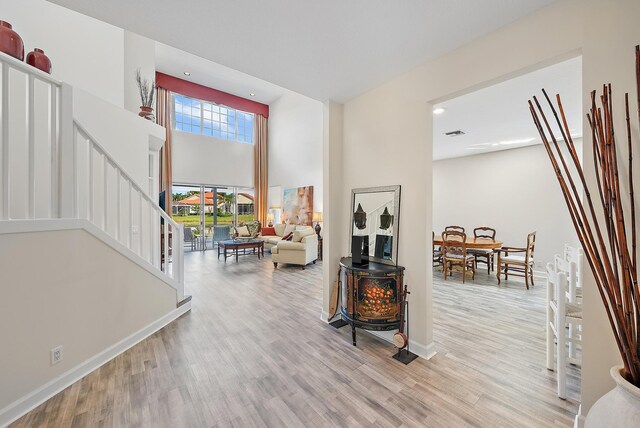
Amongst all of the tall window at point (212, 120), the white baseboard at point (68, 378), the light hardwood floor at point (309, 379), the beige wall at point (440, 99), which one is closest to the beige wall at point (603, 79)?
the beige wall at point (440, 99)

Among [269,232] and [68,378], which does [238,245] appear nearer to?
[269,232]

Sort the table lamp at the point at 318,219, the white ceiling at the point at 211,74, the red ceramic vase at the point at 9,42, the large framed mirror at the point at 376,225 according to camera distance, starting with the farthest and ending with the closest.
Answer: the table lamp at the point at 318,219
the white ceiling at the point at 211,74
the large framed mirror at the point at 376,225
the red ceramic vase at the point at 9,42

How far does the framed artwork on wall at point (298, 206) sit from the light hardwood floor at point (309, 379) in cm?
481

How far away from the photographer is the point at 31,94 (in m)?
1.79

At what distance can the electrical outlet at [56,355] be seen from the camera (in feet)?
6.12

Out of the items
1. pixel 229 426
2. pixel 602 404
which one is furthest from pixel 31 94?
pixel 602 404

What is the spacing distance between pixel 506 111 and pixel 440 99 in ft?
6.73

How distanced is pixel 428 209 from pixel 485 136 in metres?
3.57

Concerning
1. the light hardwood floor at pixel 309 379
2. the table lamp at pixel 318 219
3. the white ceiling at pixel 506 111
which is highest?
the white ceiling at pixel 506 111

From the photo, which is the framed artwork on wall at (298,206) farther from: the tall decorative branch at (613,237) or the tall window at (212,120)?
the tall decorative branch at (613,237)

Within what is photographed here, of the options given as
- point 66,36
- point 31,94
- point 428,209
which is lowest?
point 428,209

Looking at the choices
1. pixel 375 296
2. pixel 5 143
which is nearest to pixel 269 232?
pixel 375 296

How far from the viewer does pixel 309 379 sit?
6.60 ft

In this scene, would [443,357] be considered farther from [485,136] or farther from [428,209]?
[485,136]
